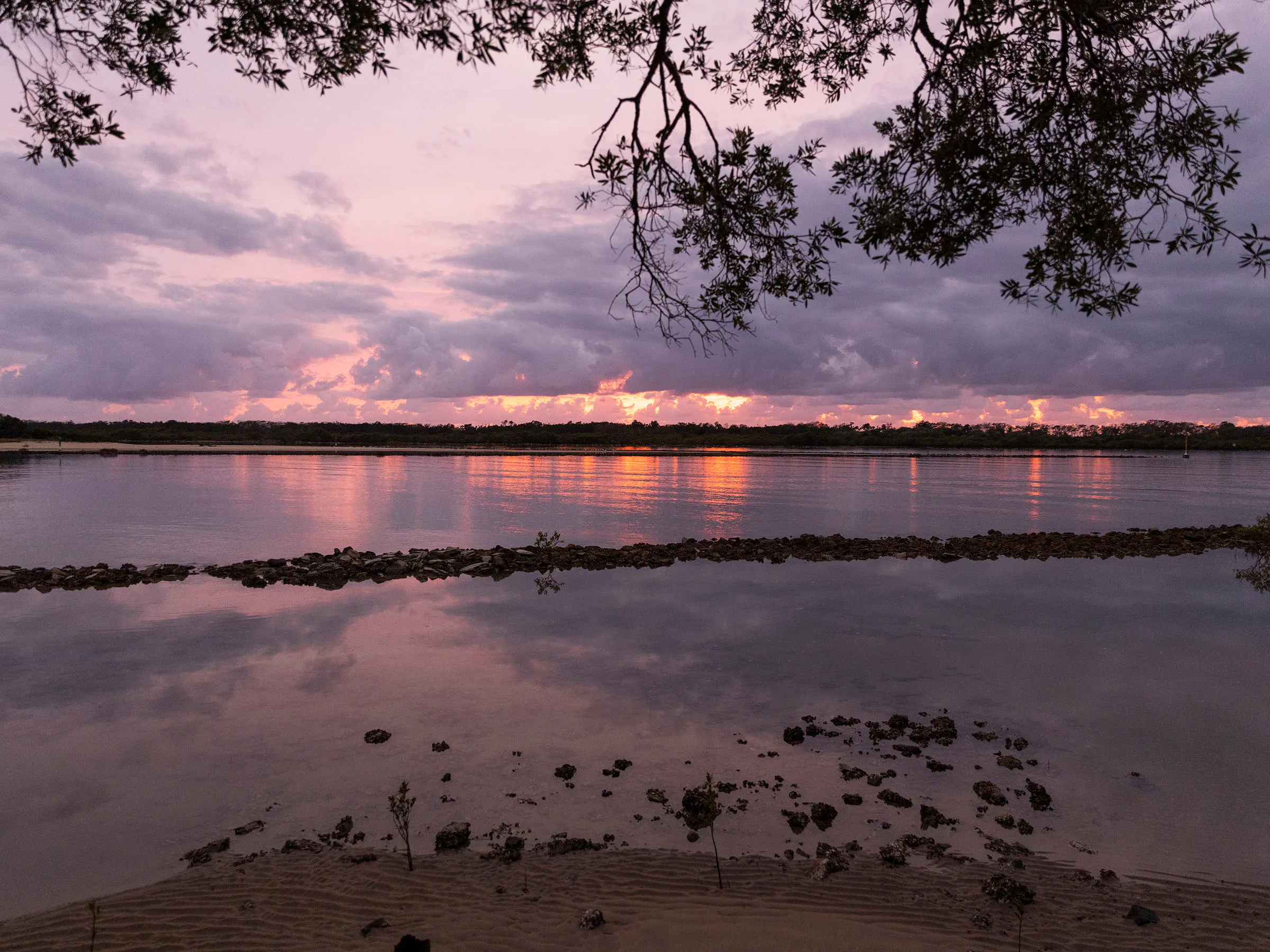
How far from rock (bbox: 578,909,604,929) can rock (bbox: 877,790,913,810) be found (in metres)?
3.51

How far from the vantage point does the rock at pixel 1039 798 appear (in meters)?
7.57

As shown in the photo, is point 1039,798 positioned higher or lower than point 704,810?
lower

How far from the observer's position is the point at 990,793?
773 centimetres

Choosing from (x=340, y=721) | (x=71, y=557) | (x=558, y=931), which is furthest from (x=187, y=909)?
(x=71, y=557)

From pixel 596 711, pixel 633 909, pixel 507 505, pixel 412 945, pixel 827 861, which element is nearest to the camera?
pixel 412 945

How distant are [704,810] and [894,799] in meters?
2.27

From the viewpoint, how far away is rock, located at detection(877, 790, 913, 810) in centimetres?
759

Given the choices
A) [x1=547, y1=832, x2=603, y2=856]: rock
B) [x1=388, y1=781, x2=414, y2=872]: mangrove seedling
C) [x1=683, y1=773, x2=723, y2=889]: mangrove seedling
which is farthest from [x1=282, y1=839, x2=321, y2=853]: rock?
[x1=683, y1=773, x2=723, y2=889]: mangrove seedling

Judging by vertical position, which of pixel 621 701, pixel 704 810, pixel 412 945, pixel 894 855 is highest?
pixel 412 945

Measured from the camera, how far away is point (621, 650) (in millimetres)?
13586

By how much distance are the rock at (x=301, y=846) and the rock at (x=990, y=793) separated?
680 cm

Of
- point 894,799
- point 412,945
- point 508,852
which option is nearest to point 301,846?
point 508,852

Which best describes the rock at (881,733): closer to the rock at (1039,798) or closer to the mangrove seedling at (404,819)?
Answer: the rock at (1039,798)

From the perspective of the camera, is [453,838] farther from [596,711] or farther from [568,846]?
[596,711]
